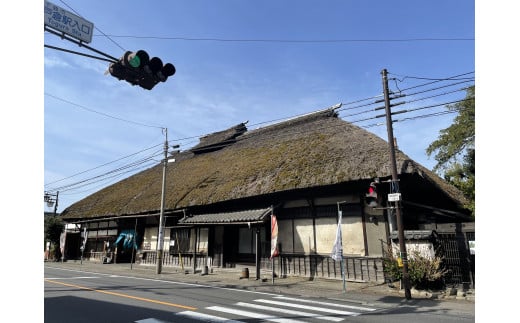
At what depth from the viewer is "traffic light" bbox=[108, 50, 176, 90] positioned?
5691mm

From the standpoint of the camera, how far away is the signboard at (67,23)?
5184 mm

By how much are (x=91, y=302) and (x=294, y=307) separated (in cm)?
508

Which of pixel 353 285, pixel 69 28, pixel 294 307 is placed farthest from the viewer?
pixel 353 285

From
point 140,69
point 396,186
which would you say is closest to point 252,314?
point 140,69

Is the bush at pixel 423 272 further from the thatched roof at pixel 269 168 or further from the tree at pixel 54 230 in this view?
the tree at pixel 54 230

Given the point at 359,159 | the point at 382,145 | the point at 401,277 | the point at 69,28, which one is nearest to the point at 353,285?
the point at 401,277

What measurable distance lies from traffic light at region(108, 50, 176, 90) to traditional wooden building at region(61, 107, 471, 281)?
343 inches

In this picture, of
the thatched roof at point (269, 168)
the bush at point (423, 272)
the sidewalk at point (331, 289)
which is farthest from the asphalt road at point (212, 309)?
the thatched roof at point (269, 168)

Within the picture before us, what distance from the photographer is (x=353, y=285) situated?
1257 centimetres

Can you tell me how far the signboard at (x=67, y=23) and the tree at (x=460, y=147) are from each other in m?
21.2

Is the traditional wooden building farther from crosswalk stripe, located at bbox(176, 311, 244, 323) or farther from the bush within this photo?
crosswalk stripe, located at bbox(176, 311, 244, 323)

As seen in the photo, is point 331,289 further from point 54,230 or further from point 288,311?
point 54,230

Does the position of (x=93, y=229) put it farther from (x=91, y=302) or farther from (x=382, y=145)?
(x=382, y=145)

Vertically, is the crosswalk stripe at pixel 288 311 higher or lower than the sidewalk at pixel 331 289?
higher
